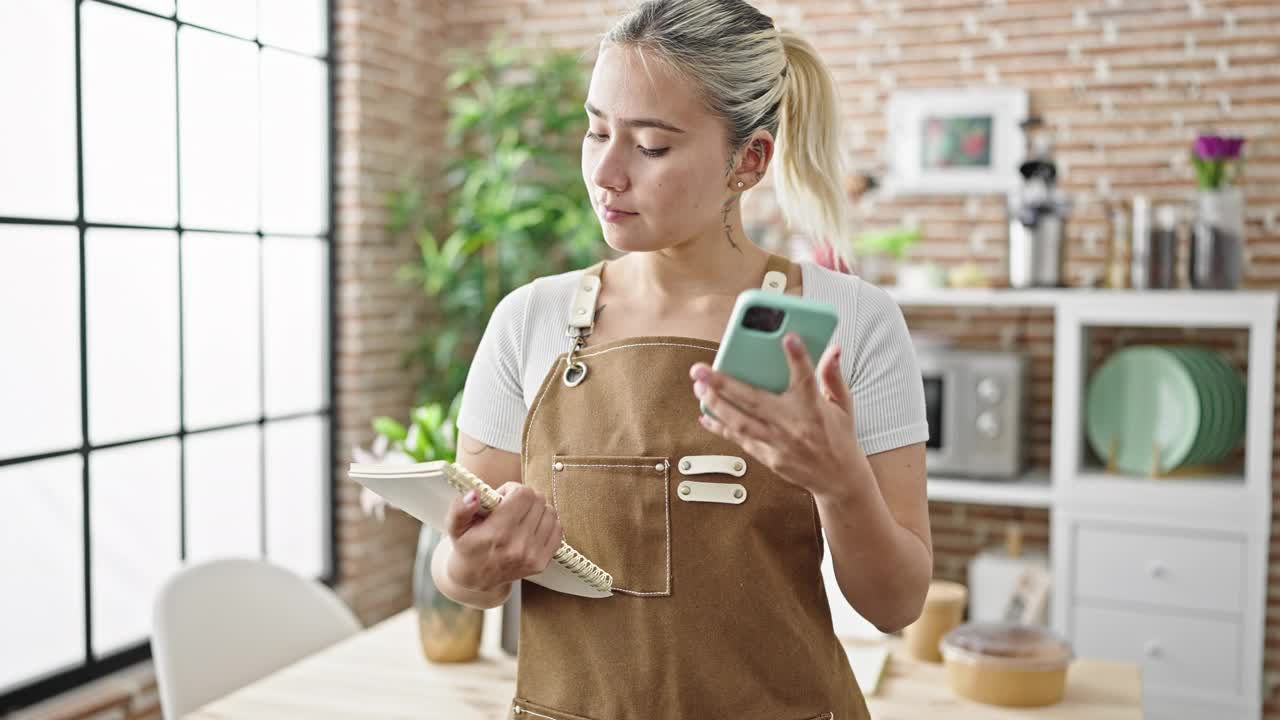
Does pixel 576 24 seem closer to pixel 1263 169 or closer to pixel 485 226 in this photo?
pixel 485 226

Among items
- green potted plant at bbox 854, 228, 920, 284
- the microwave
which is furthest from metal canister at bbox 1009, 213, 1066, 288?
green potted plant at bbox 854, 228, 920, 284

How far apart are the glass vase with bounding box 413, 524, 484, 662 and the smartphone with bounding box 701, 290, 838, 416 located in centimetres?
129

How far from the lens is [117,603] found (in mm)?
3340

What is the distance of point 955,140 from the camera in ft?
13.7

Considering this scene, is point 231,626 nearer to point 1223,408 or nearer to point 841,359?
point 841,359

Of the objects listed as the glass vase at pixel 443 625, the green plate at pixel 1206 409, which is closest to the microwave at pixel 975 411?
the green plate at pixel 1206 409

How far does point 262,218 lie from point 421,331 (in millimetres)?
895

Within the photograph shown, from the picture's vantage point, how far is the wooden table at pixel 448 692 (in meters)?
1.90

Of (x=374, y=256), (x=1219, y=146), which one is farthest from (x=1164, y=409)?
(x=374, y=256)

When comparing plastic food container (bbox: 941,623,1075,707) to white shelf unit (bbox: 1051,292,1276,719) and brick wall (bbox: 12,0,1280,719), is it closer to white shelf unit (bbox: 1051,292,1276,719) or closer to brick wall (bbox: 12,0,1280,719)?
white shelf unit (bbox: 1051,292,1276,719)

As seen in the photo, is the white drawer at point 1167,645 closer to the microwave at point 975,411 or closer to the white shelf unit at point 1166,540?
the white shelf unit at point 1166,540

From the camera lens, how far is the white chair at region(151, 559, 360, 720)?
210cm

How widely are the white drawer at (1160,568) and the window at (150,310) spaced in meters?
2.58

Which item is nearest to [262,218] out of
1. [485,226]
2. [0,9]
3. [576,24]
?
[485,226]
